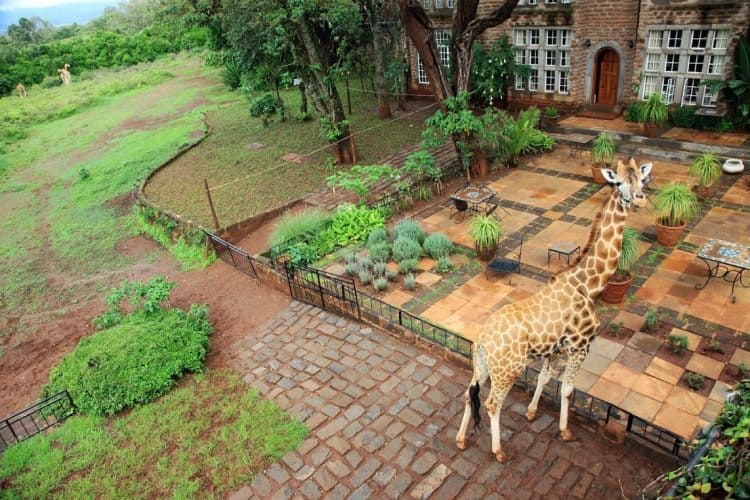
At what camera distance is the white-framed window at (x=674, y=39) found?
50.2 ft

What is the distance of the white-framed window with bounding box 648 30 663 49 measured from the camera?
15.6 meters

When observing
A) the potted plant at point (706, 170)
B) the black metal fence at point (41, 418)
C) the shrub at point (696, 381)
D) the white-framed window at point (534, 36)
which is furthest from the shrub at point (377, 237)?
the white-framed window at point (534, 36)

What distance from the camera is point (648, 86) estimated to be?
16.4 m

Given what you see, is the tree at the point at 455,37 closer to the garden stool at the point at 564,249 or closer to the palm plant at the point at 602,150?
the palm plant at the point at 602,150

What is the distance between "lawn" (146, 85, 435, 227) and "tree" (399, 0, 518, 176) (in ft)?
13.8

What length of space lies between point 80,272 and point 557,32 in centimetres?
1709

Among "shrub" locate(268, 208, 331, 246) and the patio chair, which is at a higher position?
"shrub" locate(268, 208, 331, 246)

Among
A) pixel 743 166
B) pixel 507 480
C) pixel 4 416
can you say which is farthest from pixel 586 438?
pixel 743 166

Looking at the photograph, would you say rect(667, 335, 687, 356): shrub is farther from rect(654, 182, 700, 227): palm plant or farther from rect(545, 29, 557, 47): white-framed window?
rect(545, 29, 557, 47): white-framed window

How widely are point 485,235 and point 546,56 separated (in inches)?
451

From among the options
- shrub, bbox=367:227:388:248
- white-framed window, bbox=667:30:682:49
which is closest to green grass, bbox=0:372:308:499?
shrub, bbox=367:227:388:248

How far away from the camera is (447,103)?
1368cm

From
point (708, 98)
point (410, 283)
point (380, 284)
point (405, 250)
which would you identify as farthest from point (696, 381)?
point (708, 98)

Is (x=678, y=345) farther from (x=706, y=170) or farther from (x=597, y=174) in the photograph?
(x=597, y=174)
